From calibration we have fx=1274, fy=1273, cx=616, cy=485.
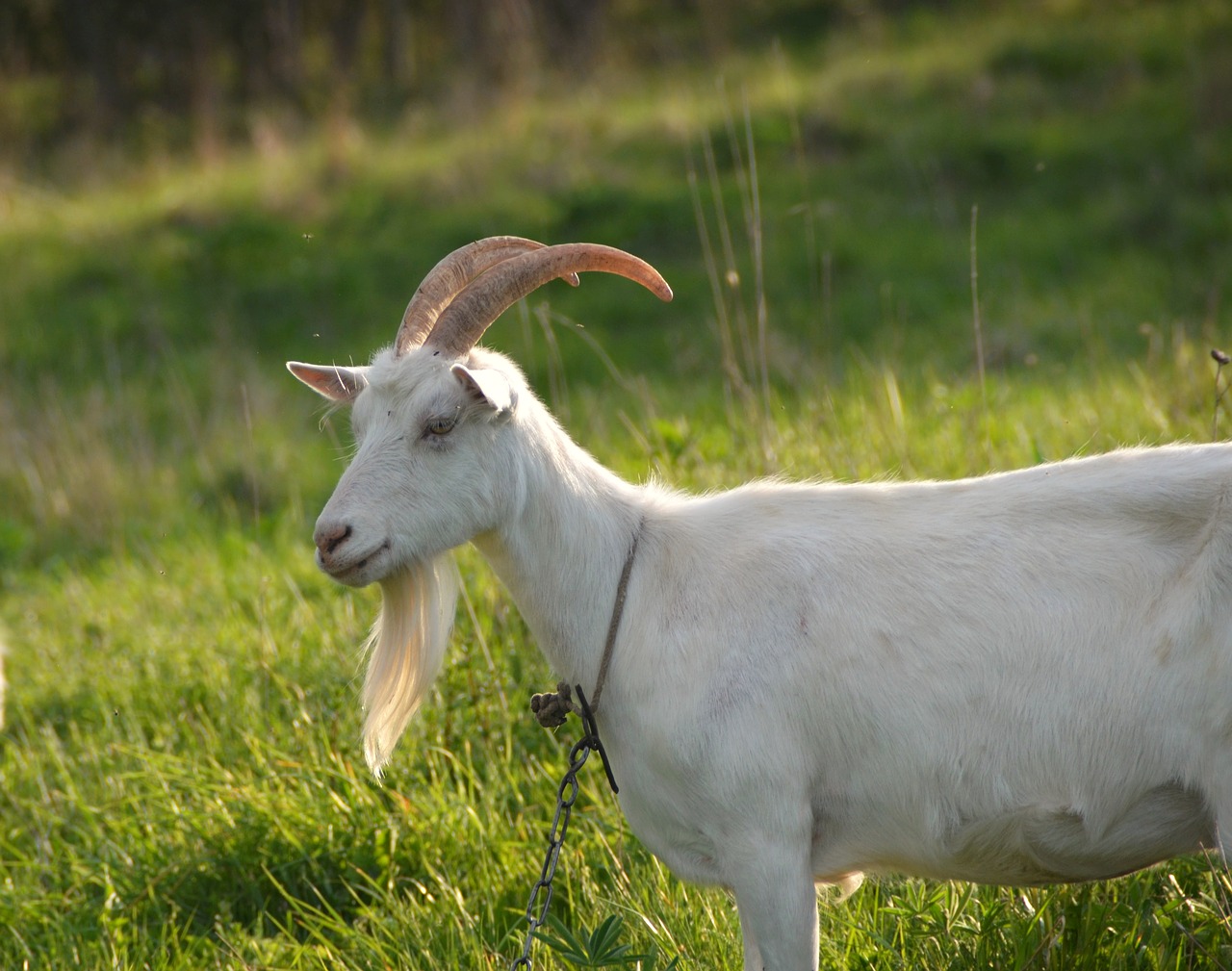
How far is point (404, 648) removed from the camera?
316cm

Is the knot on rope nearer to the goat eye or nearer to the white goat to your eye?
the white goat

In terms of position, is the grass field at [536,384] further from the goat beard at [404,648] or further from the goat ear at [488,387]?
the goat ear at [488,387]

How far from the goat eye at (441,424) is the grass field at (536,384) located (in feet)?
4.02

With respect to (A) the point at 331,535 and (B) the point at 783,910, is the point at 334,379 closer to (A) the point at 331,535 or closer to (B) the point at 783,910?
(A) the point at 331,535

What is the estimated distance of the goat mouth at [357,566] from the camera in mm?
2787

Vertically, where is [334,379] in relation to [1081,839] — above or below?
above

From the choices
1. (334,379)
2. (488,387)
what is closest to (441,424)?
(488,387)

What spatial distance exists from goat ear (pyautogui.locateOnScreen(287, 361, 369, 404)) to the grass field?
3.36 feet

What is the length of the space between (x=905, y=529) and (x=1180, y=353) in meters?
3.07

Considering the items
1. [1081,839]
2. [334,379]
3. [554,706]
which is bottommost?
[1081,839]

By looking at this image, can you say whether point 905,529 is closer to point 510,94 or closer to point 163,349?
point 163,349

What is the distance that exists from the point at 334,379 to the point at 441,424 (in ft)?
1.76

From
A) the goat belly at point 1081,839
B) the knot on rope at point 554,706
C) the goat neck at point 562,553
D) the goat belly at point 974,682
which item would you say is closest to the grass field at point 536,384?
the goat belly at point 1081,839

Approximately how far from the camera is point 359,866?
3.87 m
